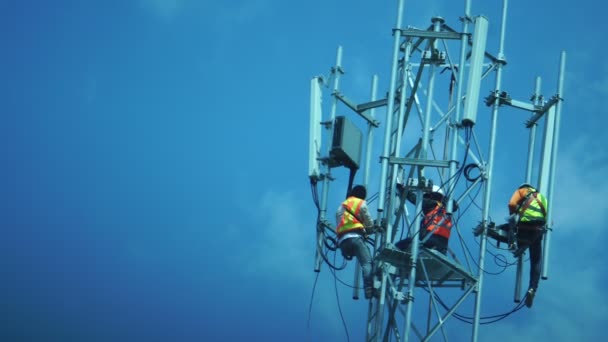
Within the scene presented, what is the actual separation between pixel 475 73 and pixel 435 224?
8.59 ft

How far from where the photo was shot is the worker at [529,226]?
68.1 ft

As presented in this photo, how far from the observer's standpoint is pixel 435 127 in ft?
69.5

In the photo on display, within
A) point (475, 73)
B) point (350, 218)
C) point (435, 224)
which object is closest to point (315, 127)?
point (350, 218)

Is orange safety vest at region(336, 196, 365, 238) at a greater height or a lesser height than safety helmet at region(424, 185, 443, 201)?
lesser

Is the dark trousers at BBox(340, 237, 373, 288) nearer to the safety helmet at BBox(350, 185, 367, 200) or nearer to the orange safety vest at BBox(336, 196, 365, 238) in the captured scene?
the orange safety vest at BBox(336, 196, 365, 238)

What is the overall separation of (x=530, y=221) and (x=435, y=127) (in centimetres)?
228

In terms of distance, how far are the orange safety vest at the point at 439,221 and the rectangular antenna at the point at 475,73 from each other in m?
1.74

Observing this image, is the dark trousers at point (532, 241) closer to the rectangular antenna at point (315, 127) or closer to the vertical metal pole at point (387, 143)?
the vertical metal pole at point (387, 143)

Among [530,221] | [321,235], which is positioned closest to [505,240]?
[530,221]

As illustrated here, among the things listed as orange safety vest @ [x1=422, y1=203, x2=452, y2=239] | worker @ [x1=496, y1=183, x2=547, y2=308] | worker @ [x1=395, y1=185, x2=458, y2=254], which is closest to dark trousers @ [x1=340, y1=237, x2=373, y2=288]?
worker @ [x1=395, y1=185, x2=458, y2=254]

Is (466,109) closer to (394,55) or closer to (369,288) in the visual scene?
(394,55)

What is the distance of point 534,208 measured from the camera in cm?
2075

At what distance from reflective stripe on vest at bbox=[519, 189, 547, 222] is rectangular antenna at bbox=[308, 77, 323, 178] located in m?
3.81

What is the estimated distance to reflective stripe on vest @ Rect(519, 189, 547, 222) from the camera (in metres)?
20.7
